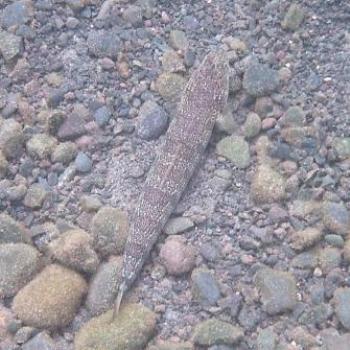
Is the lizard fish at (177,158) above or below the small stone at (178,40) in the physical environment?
below

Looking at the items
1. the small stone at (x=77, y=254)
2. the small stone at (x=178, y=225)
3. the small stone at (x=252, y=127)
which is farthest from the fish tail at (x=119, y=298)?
the small stone at (x=252, y=127)

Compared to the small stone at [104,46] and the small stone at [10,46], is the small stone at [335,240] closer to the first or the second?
the small stone at [104,46]

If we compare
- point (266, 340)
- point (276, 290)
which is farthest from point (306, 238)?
point (266, 340)

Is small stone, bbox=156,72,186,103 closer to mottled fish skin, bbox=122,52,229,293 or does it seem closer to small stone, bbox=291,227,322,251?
Result: mottled fish skin, bbox=122,52,229,293

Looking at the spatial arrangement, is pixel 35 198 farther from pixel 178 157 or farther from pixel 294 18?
pixel 294 18

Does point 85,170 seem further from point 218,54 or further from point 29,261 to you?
point 218,54

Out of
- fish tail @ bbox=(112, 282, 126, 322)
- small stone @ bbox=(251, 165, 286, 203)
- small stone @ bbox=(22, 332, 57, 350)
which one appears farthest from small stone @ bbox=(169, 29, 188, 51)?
small stone @ bbox=(22, 332, 57, 350)
